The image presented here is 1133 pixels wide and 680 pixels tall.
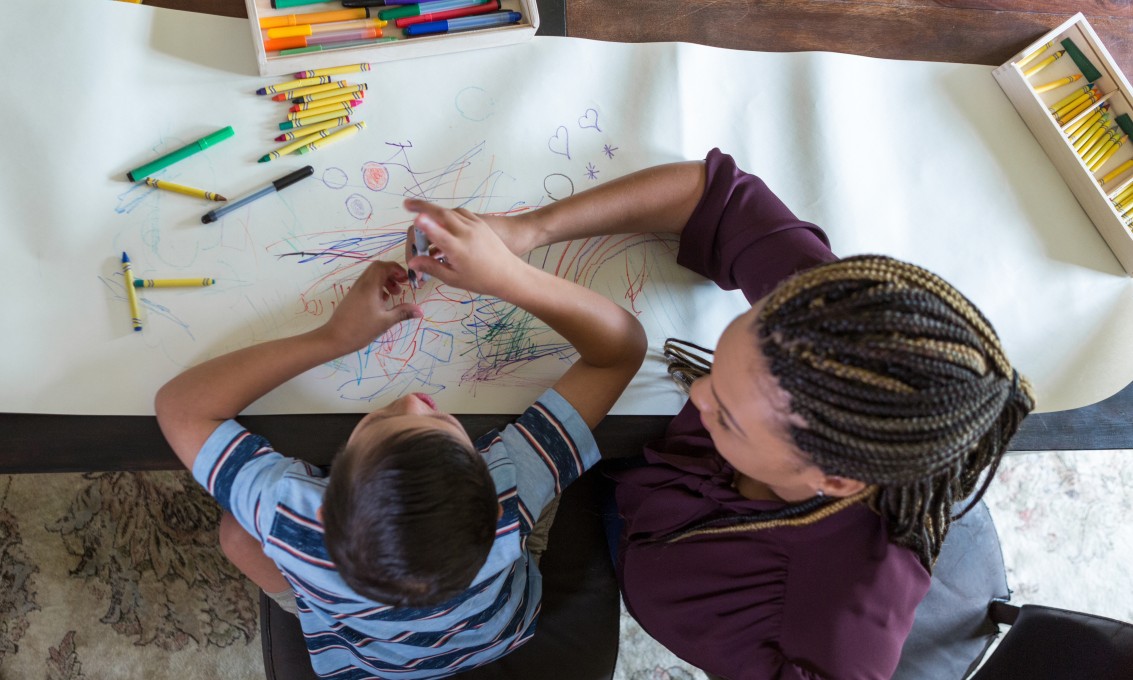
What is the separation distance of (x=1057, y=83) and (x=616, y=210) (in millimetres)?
714

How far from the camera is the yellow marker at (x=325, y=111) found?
0.87m

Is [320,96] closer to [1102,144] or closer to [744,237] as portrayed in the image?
[744,237]

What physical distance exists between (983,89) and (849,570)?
30.3 inches

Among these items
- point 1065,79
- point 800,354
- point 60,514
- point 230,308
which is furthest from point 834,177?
point 60,514

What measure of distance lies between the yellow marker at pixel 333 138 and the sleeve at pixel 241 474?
33cm

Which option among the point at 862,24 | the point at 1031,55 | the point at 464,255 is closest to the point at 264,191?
the point at 464,255

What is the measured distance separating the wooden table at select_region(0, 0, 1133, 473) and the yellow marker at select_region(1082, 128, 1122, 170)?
0.12m

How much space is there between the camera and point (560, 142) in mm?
952

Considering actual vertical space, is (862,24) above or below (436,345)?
above

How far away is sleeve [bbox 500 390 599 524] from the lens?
0.83 meters

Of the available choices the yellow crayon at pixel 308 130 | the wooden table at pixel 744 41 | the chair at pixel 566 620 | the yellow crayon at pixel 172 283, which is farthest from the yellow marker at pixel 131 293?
the chair at pixel 566 620

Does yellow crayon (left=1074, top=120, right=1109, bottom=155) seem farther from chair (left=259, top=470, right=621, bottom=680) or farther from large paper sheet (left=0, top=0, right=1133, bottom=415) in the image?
chair (left=259, top=470, right=621, bottom=680)

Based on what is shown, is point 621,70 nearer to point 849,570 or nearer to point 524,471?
point 524,471

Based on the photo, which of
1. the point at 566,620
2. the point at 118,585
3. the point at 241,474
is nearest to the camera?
the point at 241,474
